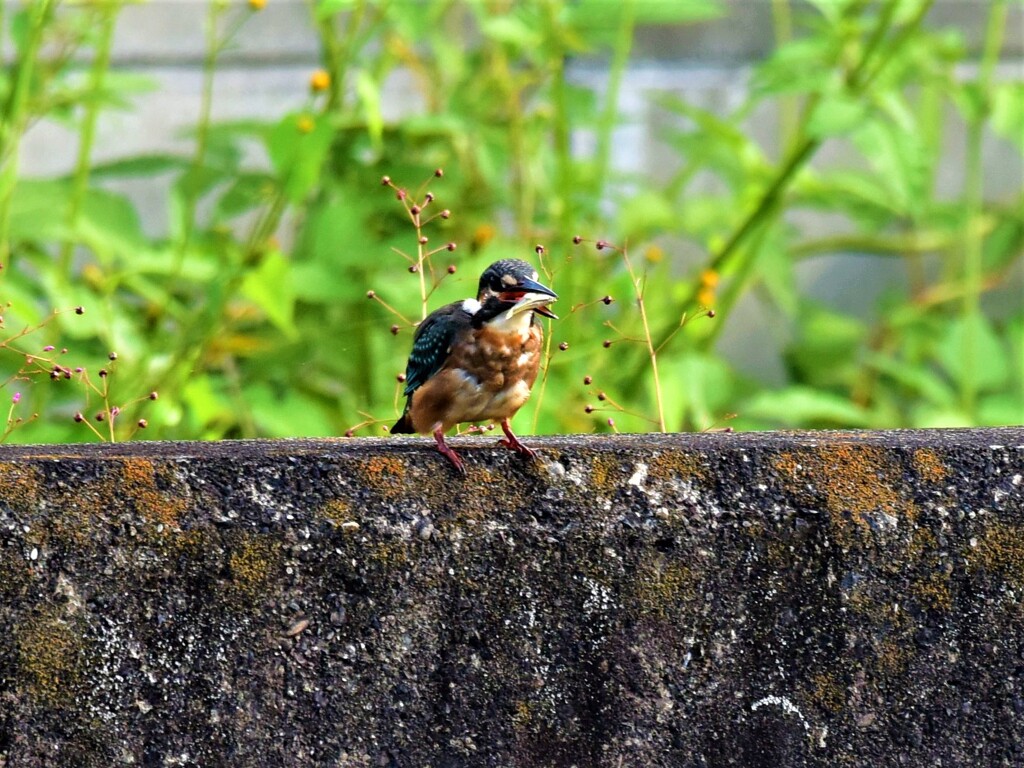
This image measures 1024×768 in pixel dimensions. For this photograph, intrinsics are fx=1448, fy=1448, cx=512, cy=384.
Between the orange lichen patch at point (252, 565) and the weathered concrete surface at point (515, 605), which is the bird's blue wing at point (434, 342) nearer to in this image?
the weathered concrete surface at point (515, 605)

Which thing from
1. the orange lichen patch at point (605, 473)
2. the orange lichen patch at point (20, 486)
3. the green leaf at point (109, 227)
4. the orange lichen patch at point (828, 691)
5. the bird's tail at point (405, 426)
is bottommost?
the orange lichen patch at point (828, 691)

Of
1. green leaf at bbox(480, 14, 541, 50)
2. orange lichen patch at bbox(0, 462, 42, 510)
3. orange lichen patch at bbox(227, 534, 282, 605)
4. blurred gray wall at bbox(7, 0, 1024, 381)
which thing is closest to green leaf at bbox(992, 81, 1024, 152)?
green leaf at bbox(480, 14, 541, 50)

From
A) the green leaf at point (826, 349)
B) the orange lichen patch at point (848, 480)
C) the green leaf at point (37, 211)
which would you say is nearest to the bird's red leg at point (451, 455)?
the orange lichen patch at point (848, 480)

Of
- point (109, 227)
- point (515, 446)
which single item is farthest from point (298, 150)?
point (515, 446)

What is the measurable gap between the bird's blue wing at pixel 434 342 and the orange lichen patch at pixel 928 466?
68 centimetres

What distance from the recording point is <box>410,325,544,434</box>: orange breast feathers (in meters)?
2.16

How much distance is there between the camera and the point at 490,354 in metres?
2.16

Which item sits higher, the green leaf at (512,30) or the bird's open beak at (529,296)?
the green leaf at (512,30)

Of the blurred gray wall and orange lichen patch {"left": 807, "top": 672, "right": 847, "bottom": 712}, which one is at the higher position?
the blurred gray wall

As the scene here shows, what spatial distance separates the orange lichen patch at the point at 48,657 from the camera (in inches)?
71.7

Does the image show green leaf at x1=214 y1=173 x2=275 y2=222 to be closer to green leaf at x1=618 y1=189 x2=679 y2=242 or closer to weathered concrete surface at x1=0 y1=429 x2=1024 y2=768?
green leaf at x1=618 y1=189 x2=679 y2=242

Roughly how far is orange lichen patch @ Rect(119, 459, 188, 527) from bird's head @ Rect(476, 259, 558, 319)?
56cm

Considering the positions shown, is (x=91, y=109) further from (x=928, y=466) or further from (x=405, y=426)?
(x=928, y=466)

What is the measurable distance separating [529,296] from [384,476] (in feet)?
1.26
